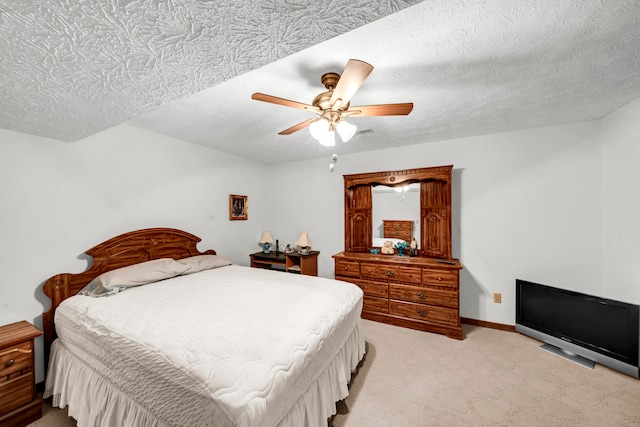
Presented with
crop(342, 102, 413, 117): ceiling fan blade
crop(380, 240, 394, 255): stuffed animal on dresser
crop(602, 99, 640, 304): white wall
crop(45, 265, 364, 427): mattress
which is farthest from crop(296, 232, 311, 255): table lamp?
crop(602, 99, 640, 304): white wall

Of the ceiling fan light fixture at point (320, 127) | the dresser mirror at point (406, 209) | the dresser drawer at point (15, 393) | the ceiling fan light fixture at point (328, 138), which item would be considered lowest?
the dresser drawer at point (15, 393)

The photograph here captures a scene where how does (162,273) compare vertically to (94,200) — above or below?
below

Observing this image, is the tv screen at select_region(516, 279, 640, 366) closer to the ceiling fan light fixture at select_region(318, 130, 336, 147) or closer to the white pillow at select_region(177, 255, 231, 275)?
the ceiling fan light fixture at select_region(318, 130, 336, 147)

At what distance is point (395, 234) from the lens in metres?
3.53

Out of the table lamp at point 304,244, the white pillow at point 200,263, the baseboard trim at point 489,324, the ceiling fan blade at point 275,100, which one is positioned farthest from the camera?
the table lamp at point 304,244

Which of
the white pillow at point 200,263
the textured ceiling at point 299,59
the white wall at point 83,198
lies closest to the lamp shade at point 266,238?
→ the white wall at point 83,198

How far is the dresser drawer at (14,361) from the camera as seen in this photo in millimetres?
1583

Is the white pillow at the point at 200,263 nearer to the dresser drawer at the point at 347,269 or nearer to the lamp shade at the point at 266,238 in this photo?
the lamp shade at the point at 266,238

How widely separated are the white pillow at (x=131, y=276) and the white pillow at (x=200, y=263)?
0.25 ft

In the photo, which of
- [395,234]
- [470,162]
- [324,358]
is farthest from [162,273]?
[470,162]

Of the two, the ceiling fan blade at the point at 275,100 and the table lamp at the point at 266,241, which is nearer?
the ceiling fan blade at the point at 275,100

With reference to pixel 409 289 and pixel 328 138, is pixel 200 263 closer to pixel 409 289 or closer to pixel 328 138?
pixel 328 138

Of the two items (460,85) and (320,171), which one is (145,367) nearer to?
(460,85)

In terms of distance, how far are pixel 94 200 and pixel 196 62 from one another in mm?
2255
